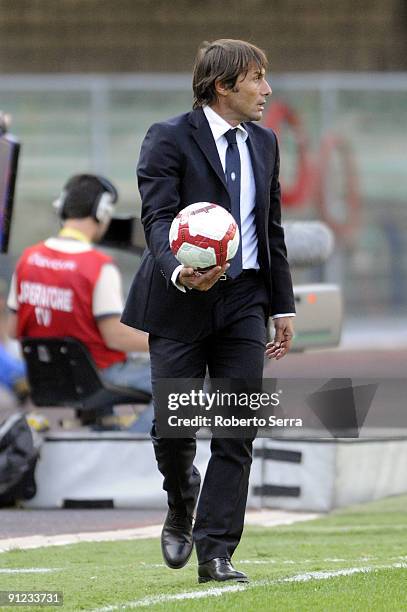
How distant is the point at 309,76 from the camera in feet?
55.5

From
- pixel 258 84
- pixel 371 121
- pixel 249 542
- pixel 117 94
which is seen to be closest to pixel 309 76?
pixel 371 121

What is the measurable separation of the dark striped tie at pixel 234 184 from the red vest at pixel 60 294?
333 centimetres

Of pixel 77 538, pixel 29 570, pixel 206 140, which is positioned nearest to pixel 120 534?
pixel 77 538

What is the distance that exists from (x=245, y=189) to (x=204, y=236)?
18.9 inches

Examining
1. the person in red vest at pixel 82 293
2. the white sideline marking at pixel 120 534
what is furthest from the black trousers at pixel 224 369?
the person in red vest at pixel 82 293

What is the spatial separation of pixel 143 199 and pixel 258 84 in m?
0.55

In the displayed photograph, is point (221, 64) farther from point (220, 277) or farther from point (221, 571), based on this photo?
point (221, 571)

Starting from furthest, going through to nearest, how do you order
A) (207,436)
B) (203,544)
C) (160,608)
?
(207,436), (203,544), (160,608)

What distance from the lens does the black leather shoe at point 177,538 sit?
17.9 ft

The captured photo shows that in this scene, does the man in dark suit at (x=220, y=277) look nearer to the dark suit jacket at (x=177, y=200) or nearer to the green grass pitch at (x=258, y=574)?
the dark suit jacket at (x=177, y=200)

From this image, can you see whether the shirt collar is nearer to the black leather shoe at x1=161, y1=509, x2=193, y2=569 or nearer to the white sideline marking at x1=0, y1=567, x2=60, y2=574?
the black leather shoe at x1=161, y1=509, x2=193, y2=569

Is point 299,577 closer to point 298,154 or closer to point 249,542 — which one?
point 249,542

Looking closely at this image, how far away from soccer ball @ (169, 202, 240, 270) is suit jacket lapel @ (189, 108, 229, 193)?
234 millimetres

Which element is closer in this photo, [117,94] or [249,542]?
[249,542]
